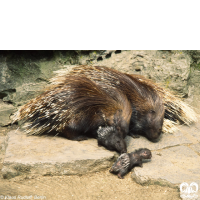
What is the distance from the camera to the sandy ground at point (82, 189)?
114 inches

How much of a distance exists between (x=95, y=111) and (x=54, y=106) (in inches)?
24.6

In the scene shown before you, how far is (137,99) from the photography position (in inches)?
171

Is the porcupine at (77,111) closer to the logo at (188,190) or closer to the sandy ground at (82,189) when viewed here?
the sandy ground at (82,189)

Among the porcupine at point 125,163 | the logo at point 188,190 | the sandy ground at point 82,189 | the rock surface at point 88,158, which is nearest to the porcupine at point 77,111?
the rock surface at point 88,158

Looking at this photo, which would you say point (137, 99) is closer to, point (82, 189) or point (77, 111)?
point (77, 111)

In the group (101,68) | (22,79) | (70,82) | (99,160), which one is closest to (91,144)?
(99,160)

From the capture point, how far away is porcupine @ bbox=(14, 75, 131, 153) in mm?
3984

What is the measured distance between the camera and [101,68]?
14.8 ft

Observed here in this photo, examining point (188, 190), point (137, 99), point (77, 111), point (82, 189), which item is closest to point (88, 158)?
point (82, 189)

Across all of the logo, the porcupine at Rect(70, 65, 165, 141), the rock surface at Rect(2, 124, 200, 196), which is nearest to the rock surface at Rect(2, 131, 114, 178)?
→ the rock surface at Rect(2, 124, 200, 196)

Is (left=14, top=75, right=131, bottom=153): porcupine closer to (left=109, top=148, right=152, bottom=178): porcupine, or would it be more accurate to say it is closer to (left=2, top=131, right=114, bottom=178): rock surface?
(left=2, top=131, right=114, bottom=178): rock surface

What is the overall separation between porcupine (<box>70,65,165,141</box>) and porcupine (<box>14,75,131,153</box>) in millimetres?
190

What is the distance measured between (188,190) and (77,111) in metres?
1.90

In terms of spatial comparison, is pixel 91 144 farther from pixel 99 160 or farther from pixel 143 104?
pixel 143 104
